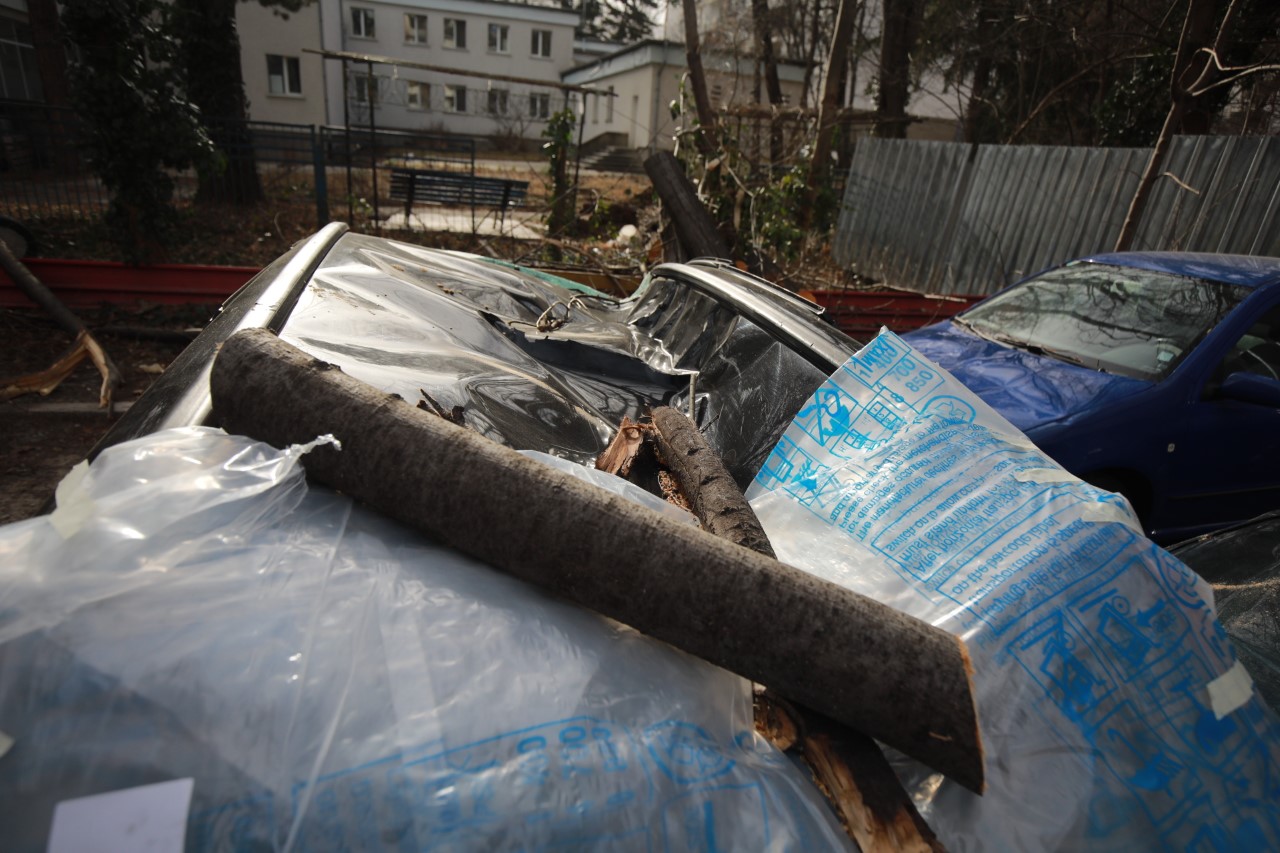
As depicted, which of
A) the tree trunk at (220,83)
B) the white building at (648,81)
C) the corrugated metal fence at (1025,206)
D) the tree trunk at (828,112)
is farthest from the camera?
the white building at (648,81)

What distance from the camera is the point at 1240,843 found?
4.03 ft

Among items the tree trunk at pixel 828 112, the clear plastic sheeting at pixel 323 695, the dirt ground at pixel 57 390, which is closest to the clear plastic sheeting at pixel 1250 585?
the clear plastic sheeting at pixel 323 695

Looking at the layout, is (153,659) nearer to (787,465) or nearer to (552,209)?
(787,465)

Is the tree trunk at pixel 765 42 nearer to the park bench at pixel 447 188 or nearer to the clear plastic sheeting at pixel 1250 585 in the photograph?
the park bench at pixel 447 188

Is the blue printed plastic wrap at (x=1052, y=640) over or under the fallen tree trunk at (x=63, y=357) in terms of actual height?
over

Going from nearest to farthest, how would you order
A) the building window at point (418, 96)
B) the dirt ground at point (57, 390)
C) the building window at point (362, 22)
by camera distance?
the dirt ground at point (57, 390)
the building window at point (418, 96)
the building window at point (362, 22)

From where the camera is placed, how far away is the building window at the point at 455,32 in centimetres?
3600

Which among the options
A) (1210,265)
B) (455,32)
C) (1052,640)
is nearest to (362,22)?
(455,32)

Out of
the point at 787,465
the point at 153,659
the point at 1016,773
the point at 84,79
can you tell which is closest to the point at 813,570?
the point at 787,465

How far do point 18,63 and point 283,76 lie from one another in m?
14.6

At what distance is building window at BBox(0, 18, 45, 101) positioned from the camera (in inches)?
598

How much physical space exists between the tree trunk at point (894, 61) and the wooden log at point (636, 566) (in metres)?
14.2

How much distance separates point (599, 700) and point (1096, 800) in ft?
2.76

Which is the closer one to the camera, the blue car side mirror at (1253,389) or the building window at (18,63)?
the blue car side mirror at (1253,389)
